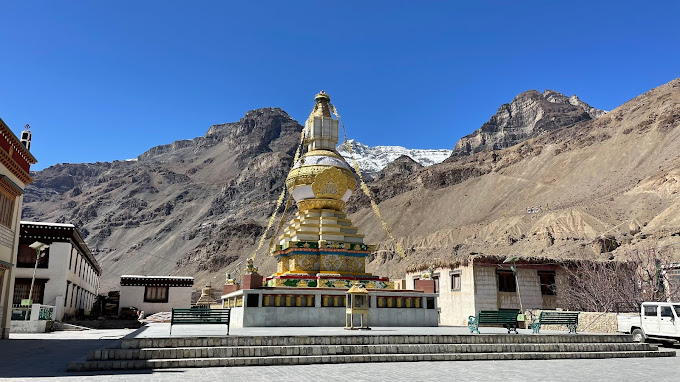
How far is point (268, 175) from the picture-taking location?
14188cm

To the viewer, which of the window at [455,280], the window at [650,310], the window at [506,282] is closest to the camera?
the window at [650,310]

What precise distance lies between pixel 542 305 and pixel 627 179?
57539mm

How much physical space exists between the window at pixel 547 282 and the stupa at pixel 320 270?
479 inches

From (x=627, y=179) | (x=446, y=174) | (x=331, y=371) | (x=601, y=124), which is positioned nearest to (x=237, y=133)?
(x=446, y=174)

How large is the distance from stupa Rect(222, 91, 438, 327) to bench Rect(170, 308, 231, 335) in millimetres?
5519

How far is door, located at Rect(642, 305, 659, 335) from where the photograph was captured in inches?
748

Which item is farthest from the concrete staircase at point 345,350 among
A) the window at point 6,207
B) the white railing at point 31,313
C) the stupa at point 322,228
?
the white railing at point 31,313

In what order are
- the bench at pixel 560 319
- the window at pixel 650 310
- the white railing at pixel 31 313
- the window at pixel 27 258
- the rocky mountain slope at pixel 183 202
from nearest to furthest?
the bench at pixel 560 319 → the window at pixel 650 310 → the white railing at pixel 31 313 → the window at pixel 27 258 → the rocky mountain slope at pixel 183 202

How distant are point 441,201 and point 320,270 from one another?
81.8m

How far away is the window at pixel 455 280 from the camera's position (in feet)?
111

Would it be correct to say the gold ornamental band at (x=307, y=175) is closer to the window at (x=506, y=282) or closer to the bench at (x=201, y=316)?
the window at (x=506, y=282)

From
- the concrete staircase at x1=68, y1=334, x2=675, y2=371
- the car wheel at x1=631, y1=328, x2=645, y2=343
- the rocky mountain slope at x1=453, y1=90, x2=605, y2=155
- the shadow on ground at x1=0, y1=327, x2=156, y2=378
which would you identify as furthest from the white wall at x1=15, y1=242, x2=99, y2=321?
the rocky mountain slope at x1=453, y1=90, x2=605, y2=155

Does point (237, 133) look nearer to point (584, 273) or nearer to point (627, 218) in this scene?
point (627, 218)

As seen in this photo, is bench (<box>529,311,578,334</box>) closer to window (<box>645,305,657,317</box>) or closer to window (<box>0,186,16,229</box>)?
window (<box>645,305,657,317</box>)
